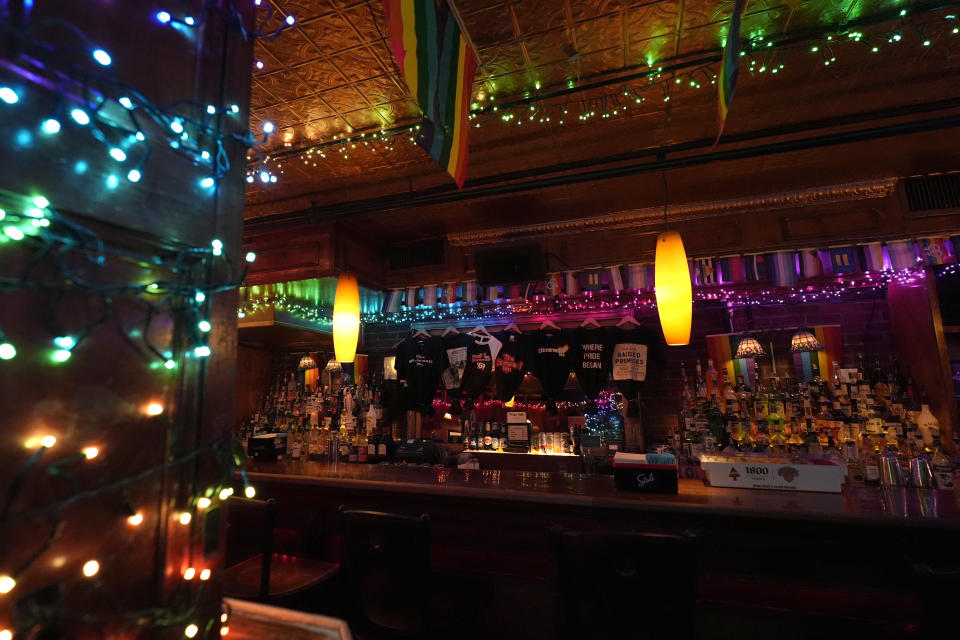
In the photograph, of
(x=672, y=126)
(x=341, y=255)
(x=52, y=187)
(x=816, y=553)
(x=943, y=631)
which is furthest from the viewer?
(x=341, y=255)

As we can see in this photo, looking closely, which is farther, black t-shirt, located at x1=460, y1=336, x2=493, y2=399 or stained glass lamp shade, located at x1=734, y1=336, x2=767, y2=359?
black t-shirt, located at x1=460, y1=336, x2=493, y2=399

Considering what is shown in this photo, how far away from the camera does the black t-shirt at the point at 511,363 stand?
17.2 ft

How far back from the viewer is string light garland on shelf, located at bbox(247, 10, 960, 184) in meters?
2.40

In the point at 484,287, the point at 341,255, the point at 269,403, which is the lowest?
the point at 269,403

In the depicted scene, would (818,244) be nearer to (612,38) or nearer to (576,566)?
(612,38)

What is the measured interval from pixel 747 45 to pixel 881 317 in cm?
380

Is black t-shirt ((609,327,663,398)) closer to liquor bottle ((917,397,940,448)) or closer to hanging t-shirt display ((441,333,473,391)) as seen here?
hanging t-shirt display ((441,333,473,391))

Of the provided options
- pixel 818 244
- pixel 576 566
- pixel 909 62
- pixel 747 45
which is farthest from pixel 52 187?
pixel 818 244

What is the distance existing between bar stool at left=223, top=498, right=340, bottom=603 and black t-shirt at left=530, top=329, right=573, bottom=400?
119 inches

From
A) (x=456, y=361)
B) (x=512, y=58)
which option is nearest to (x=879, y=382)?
(x=456, y=361)

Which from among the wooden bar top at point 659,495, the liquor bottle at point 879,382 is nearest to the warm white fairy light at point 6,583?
the wooden bar top at point 659,495

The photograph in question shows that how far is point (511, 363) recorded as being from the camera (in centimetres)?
527

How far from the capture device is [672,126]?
3.27 metres

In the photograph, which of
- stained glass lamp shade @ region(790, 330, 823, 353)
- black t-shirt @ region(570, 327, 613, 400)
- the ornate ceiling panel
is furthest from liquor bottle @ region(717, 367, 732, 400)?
the ornate ceiling panel
